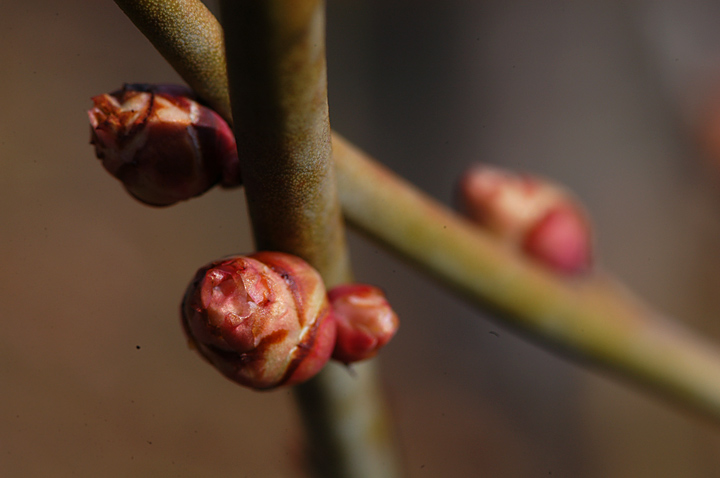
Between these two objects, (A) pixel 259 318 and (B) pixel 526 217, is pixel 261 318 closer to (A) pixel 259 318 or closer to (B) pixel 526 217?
(A) pixel 259 318

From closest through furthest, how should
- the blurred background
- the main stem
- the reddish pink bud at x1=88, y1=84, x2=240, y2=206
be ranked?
the main stem < the reddish pink bud at x1=88, y1=84, x2=240, y2=206 < the blurred background

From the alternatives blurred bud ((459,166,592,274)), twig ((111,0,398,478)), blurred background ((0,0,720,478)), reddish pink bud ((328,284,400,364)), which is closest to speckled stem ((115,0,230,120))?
twig ((111,0,398,478))

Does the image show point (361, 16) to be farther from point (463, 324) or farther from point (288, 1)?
point (288, 1)

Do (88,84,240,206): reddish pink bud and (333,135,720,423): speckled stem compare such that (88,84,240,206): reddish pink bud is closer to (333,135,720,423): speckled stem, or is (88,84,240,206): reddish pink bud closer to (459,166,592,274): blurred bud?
(333,135,720,423): speckled stem

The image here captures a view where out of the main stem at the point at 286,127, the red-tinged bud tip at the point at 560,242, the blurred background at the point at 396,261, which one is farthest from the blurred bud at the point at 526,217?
the blurred background at the point at 396,261

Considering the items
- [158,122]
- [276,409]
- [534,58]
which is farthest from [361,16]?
[158,122]
